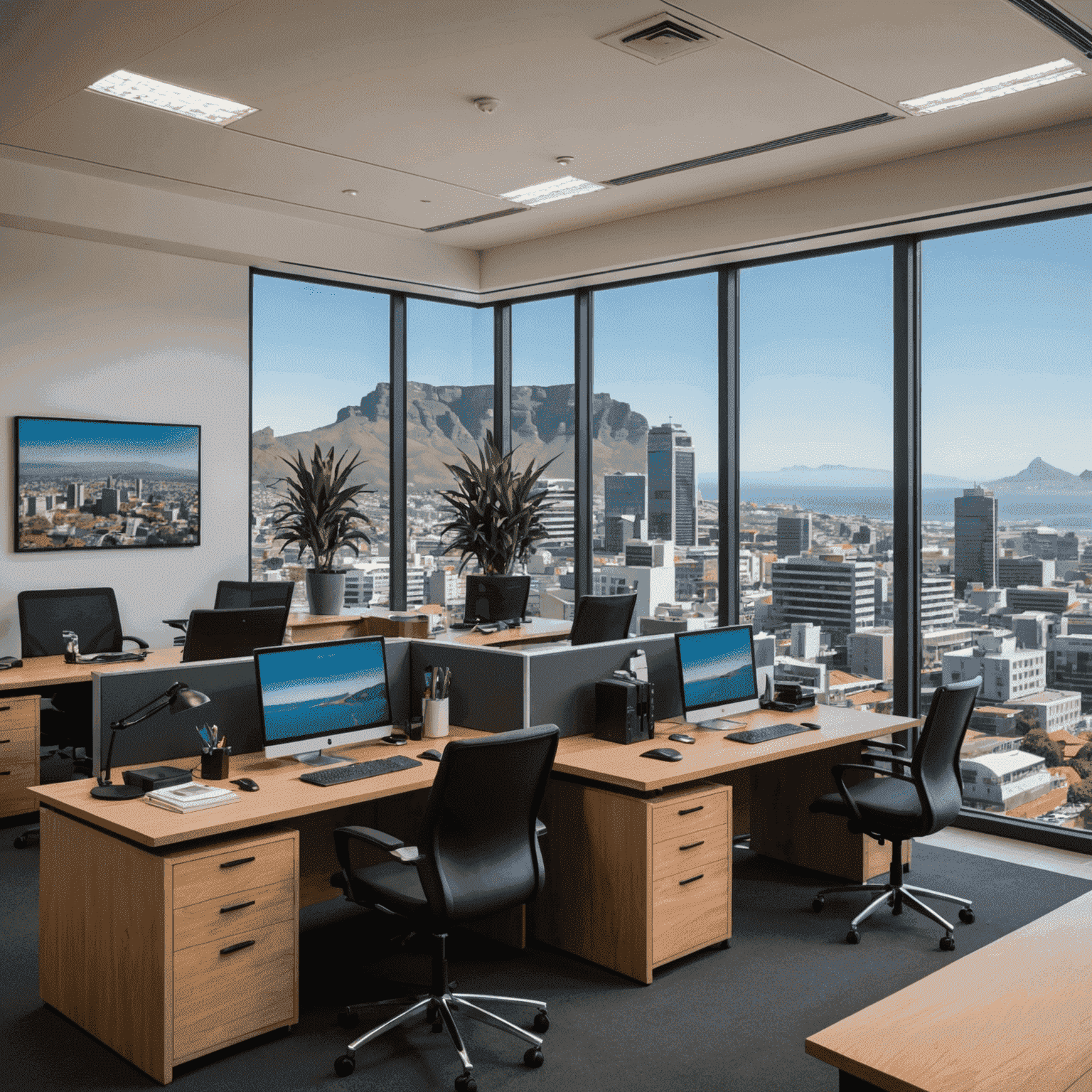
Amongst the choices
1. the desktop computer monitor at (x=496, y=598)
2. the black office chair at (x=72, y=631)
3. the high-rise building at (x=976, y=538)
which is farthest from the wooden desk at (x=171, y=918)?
the desktop computer monitor at (x=496, y=598)

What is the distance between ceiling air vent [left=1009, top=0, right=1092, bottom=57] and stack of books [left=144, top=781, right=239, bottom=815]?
3.57 meters

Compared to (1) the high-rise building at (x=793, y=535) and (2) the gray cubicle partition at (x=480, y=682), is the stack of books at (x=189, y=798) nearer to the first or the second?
(2) the gray cubicle partition at (x=480, y=682)

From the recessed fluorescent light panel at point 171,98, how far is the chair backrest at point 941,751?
3735mm

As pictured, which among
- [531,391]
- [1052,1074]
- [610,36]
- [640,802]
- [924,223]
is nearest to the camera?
[1052,1074]

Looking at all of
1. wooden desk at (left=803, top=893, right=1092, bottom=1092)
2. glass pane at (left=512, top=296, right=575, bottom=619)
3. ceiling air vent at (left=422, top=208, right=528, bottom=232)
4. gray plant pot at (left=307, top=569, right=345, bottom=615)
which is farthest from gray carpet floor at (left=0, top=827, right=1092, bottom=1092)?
ceiling air vent at (left=422, top=208, right=528, bottom=232)

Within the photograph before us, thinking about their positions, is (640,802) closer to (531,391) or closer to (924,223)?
(924,223)

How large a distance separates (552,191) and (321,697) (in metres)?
3.49

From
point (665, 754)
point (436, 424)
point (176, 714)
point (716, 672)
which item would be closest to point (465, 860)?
point (665, 754)

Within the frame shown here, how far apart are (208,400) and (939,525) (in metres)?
4.40

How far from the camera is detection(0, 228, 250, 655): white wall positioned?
570 centimetres

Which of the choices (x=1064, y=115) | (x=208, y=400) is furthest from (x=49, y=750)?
(x=1064, y=115)

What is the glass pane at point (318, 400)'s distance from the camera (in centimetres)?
683

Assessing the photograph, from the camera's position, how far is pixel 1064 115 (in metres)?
→ 4.47

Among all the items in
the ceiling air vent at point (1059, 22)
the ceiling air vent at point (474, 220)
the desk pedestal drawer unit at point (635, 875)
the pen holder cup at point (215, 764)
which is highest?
the ceiling air vent at point (474, 220)
